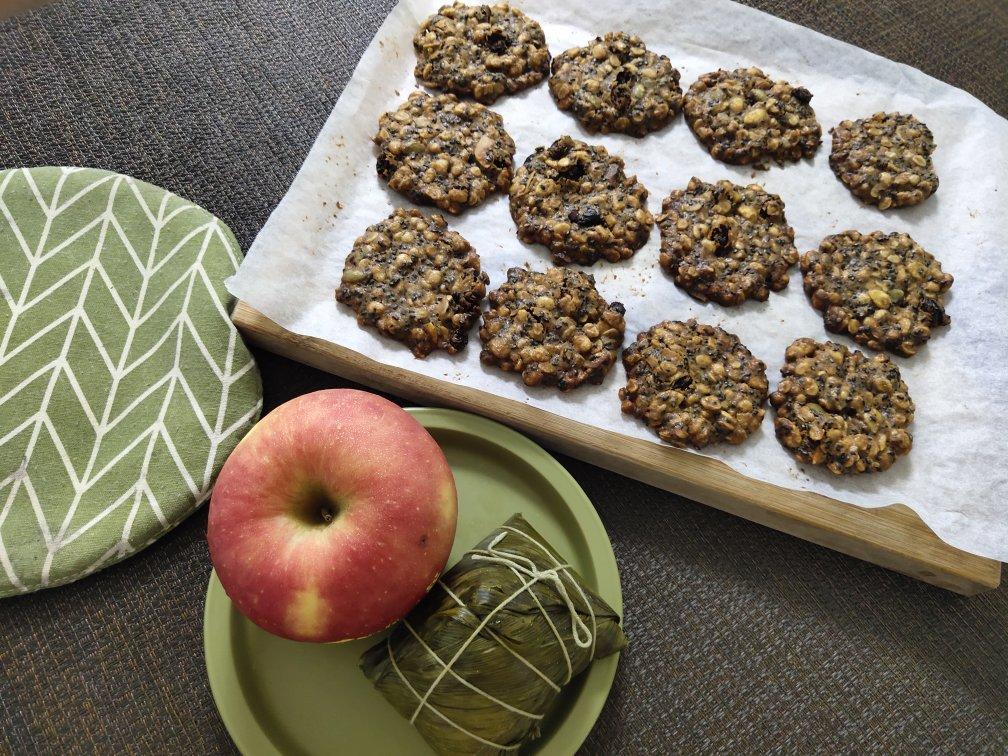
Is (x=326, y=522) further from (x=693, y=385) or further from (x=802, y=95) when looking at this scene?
(x=802, y=95)

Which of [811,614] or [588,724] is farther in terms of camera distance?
[811,614]

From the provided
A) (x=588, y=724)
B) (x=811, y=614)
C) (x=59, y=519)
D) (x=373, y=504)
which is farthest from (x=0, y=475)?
(x=811, y=614)

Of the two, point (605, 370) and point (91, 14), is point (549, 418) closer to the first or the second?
point (605, 370)

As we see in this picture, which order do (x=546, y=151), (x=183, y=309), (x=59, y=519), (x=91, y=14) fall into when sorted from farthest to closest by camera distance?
1. (x=91, y=14)
2. (x=546, y=151)
3. (x=183, y=309)
4. (x=59, y=519)

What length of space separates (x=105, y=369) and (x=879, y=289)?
140 cm

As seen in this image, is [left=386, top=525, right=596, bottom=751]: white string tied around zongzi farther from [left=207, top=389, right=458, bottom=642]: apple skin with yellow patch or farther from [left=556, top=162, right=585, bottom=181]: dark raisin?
[left=556, top=162, right=585, bottom=181]: dark raisin

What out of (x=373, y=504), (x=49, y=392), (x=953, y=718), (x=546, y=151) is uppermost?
(x=546, y=151)

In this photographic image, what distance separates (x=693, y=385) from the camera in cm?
125

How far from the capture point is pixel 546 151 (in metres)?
1.44

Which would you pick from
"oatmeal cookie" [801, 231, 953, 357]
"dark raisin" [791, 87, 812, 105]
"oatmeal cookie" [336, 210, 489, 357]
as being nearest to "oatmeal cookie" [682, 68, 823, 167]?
"dark raisin" [791, 87, 812, 105]

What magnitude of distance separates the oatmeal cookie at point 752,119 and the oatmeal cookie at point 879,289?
23cm

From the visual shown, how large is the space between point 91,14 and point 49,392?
0.91m

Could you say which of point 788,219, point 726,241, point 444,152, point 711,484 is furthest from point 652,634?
point 444,152

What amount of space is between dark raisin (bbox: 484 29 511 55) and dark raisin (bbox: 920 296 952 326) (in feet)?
3.12
